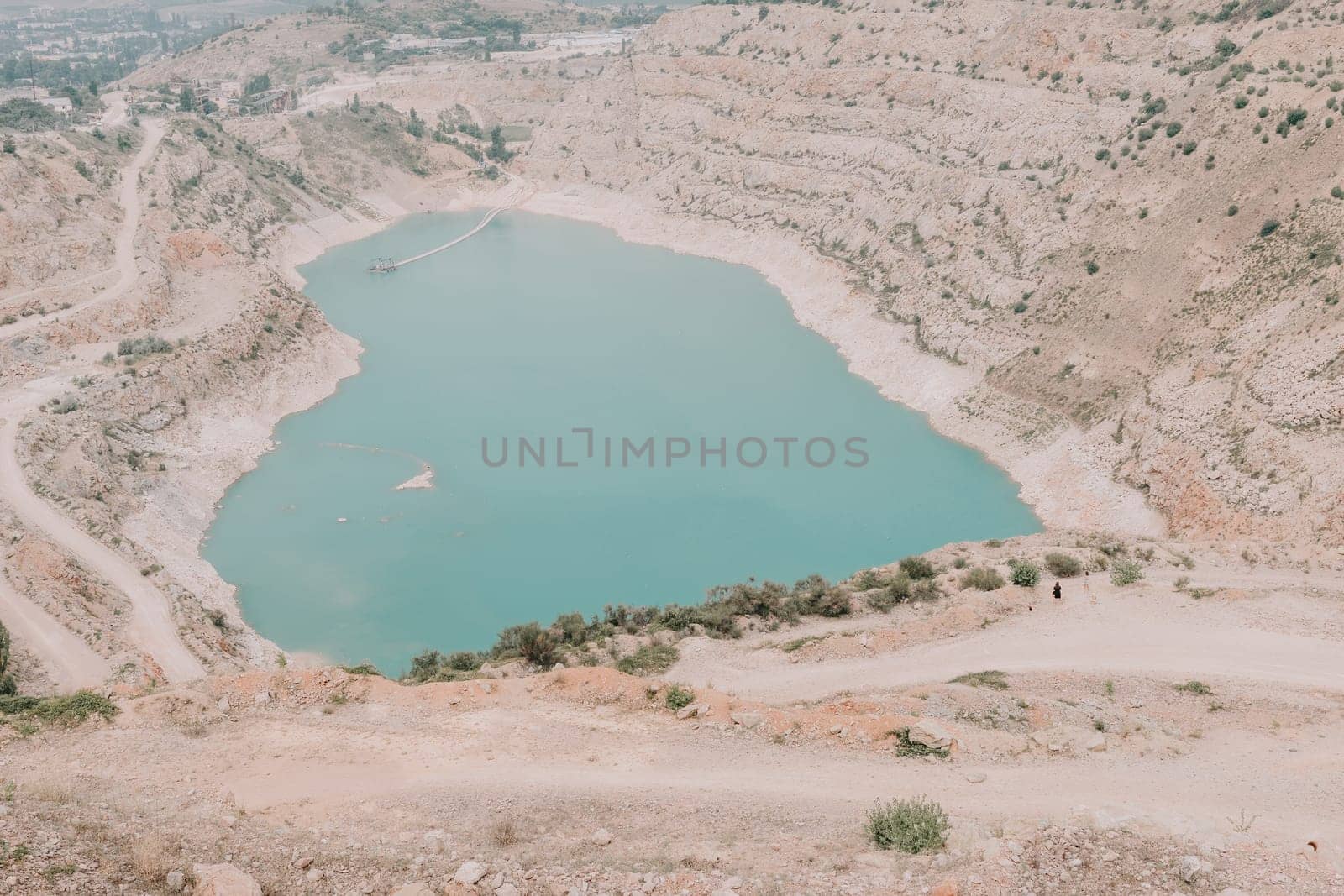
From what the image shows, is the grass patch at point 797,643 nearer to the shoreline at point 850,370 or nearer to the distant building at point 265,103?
the shoreline at point 850,370

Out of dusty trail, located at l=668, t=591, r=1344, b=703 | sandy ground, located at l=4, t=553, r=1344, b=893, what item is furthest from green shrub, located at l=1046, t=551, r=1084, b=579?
sandy ground, located at l=4, t=553, r=1344, b=893

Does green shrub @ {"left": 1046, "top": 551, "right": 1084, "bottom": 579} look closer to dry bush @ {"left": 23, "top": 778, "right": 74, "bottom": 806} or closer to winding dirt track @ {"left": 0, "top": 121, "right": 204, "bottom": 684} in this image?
dry bush @ {"left": 23, "top": 778, "right": 74, "bottom": 806}

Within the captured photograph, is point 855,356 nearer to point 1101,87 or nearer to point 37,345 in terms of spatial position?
point 1101,87

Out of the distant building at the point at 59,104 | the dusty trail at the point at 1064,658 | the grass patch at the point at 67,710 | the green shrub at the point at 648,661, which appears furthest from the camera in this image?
the distant building at the point at 59,104

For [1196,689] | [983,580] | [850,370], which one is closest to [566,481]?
[850,370]

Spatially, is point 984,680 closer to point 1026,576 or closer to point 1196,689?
point 1196,689

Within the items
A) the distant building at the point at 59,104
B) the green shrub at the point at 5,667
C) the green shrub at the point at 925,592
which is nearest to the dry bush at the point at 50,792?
the green shrub at the point at 5,667
